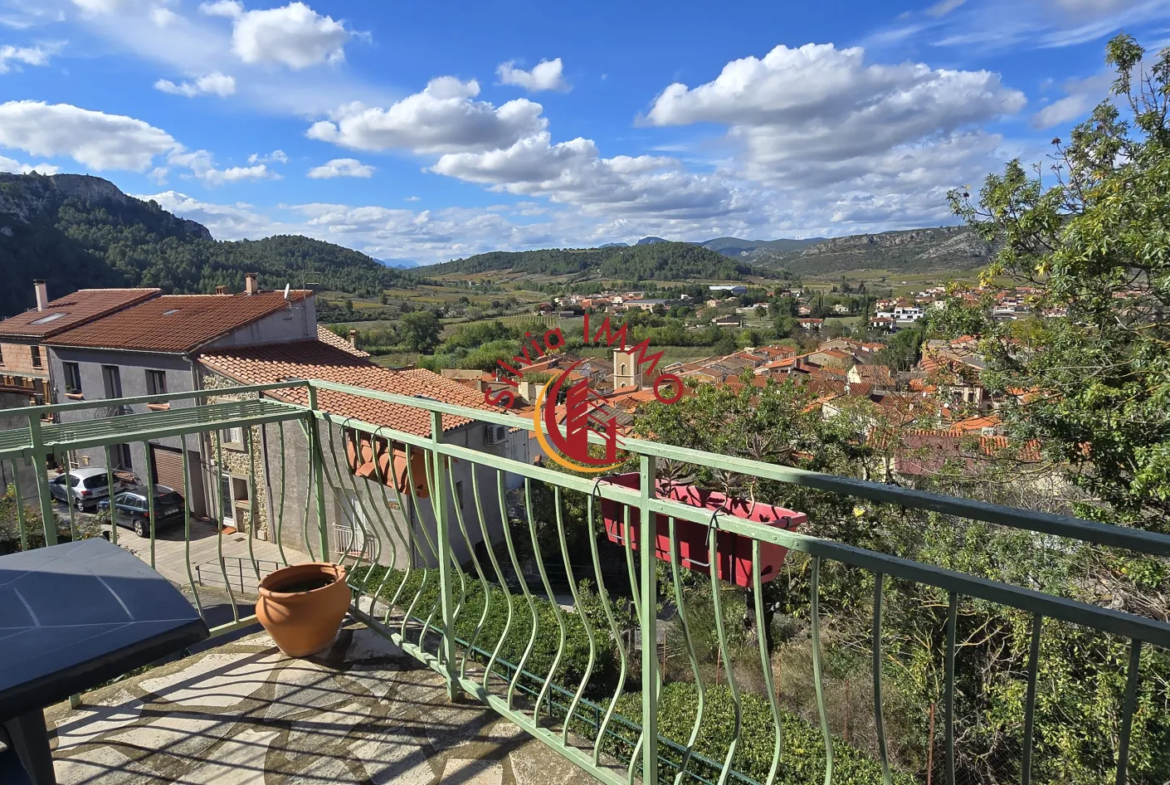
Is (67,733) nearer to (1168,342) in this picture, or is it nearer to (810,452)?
(1168,342)

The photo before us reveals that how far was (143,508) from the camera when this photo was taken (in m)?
15.6

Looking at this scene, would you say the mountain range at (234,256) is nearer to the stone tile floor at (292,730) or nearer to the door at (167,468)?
the stone tile floor at (292,730)

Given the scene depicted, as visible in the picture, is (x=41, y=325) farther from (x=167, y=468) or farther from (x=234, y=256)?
(x=234, y=256)

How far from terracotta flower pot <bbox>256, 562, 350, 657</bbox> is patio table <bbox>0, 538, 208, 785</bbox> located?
3.58 ft

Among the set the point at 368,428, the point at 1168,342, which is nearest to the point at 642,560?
the point at 368,428

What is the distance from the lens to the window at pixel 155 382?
714 inches

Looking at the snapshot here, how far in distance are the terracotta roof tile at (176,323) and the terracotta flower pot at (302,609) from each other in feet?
55.3

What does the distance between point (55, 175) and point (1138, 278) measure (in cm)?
8933

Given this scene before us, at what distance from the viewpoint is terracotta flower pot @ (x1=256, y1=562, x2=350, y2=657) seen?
2543 millimetres

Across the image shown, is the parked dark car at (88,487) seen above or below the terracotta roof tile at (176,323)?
below

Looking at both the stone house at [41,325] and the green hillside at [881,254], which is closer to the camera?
the stone house at [41,325]

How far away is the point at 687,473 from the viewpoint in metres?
11.5

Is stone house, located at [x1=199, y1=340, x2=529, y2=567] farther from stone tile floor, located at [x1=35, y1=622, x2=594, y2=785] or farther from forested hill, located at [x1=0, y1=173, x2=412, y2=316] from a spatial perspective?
forested hill, located at [x1=0, y1=173, x2=412, y2=316]

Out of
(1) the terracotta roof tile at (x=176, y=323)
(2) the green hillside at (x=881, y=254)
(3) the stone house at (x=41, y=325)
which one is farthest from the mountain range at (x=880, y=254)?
(3) the stone house at (x=41, y=325)
